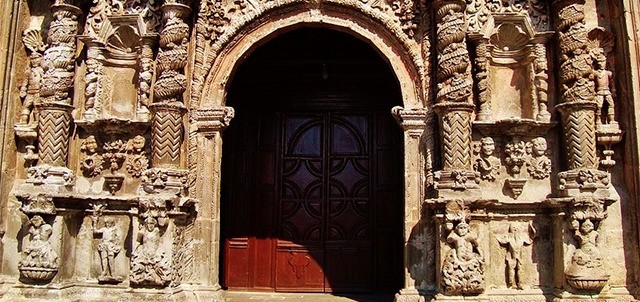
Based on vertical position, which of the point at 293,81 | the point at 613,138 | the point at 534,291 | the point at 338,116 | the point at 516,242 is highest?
the point at 293,81

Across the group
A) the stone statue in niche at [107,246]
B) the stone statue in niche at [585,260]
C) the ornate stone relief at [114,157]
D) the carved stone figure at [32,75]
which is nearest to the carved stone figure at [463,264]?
the stone statue in niche at [585,260]

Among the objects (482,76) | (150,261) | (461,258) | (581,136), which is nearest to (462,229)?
(461,258)

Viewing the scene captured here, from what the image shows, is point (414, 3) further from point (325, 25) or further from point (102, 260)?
point (102, 260)

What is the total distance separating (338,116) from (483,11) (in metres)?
2.84

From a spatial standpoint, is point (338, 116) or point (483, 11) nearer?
point (483, 11)

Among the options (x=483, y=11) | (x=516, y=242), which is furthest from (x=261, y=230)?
(x=483, y=11)

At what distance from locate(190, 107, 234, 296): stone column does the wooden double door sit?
1683 mm

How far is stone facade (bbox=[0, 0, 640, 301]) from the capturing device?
6113 millimetres

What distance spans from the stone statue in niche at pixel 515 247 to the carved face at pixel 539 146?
82 centimetres

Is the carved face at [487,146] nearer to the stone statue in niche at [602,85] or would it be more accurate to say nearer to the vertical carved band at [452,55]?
the vertical carved band at [452,55]

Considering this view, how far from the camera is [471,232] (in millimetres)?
5969

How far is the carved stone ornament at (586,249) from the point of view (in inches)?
229

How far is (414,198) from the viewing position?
258 inches

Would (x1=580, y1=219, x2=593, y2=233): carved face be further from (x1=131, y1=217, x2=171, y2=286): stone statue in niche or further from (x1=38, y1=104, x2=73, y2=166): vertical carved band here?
(x1=38, y1=104, x2=73, y2=166): vertical carved band
